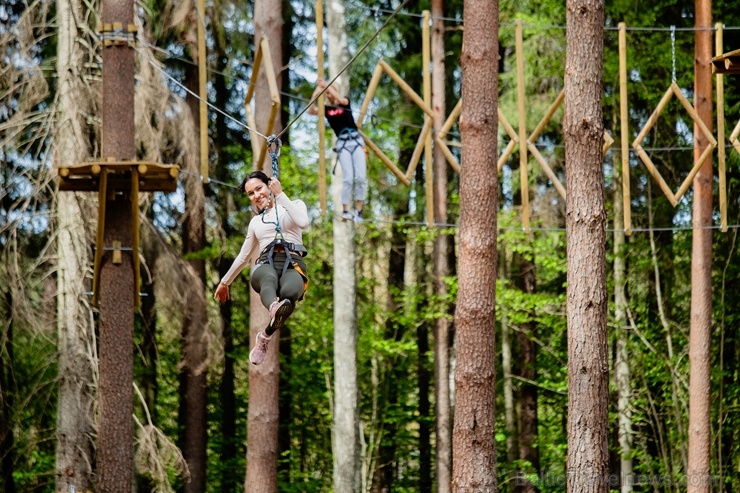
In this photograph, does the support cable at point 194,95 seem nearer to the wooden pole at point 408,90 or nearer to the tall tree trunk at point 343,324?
the wooden pole at point 408,90

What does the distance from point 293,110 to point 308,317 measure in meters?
3.56

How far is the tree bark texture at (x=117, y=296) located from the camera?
988cm

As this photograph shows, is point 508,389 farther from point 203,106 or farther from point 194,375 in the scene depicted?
point 203,106

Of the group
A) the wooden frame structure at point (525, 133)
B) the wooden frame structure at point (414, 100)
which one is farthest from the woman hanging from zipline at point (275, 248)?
the wooden frame structure at point (414, 100)

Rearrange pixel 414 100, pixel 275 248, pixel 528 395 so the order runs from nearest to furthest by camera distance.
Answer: pixel 275 248, pixel 414 100, pixel 528 395

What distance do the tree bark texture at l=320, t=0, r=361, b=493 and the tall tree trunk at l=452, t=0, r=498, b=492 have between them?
165 inches

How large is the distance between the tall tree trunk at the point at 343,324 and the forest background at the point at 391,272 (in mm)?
1213

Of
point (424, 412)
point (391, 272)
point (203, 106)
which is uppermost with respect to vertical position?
point (203, 106)

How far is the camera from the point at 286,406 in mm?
20422

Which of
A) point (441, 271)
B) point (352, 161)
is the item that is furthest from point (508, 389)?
point (352, 161)

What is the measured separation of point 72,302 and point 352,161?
11.4 feet

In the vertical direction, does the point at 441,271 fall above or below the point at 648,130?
below

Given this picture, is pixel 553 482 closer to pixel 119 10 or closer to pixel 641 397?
pixel 641 397

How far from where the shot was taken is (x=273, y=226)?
23.7 feet
